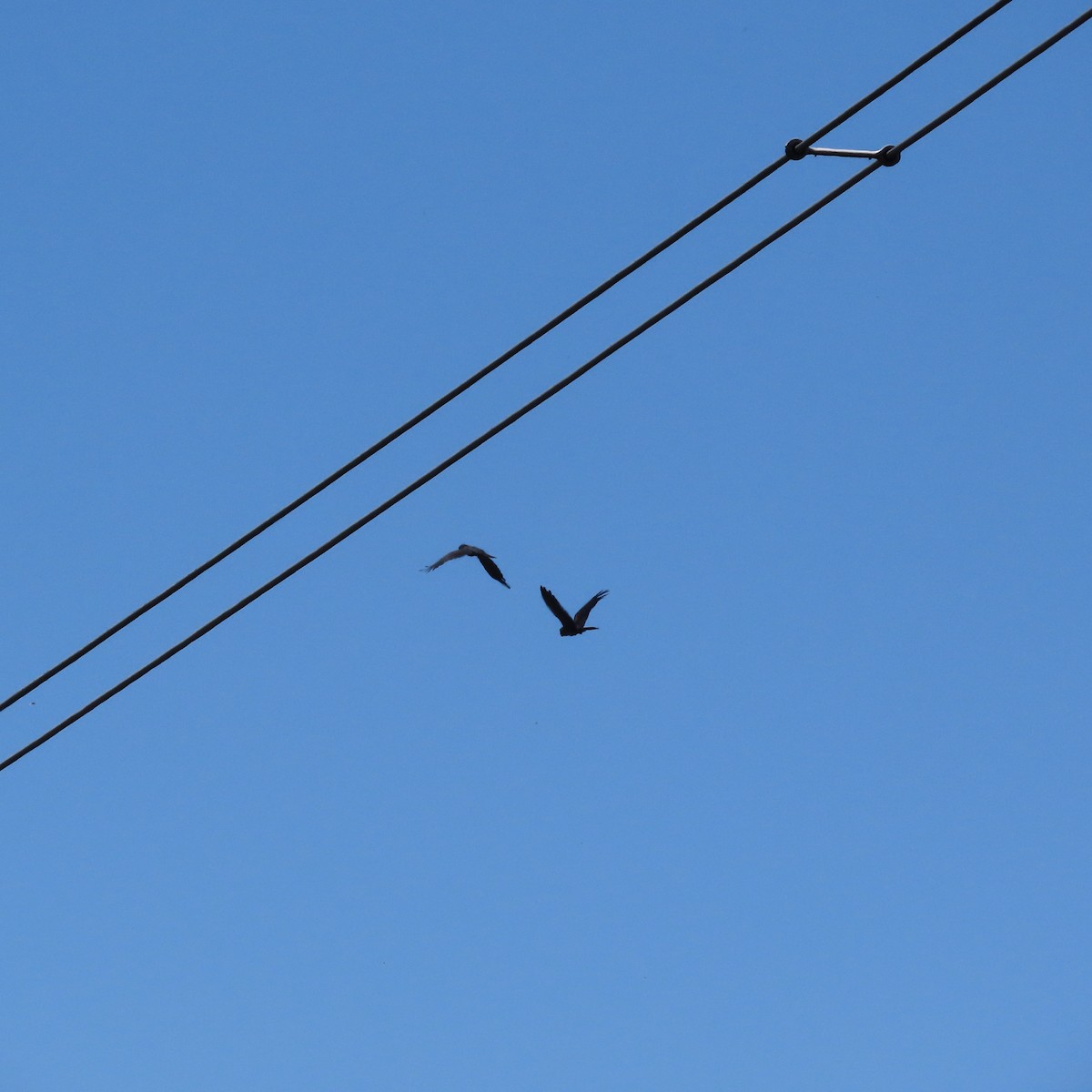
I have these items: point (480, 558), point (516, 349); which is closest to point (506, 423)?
point (516, 349)

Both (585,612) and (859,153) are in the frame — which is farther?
(585,612)

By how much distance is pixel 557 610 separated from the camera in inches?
829

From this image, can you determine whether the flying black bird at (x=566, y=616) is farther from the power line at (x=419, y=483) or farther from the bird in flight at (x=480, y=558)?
the power line at (x=419, y=483)

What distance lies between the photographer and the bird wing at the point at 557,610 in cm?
2105

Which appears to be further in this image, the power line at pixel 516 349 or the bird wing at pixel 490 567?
the bird wing at pixel 490 567

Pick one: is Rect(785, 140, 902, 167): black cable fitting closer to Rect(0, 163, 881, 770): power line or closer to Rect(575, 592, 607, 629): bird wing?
Rect(0, 163, 881, 770): power line

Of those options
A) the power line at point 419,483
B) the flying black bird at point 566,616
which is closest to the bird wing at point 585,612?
the flying black bird at point 566,616

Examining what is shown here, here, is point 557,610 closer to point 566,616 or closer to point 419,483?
point 566,616

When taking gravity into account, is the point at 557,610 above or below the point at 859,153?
above

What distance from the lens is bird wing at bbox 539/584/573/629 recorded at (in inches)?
829

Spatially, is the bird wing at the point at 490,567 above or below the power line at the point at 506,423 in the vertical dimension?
above

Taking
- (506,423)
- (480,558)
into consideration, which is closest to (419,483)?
(506,423)

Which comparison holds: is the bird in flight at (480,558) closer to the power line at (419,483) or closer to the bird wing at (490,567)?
the bird wing at (490,567)

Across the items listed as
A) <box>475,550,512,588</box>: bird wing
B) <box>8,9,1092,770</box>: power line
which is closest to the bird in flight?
<box>475,550,512,588</box>: bird wing
